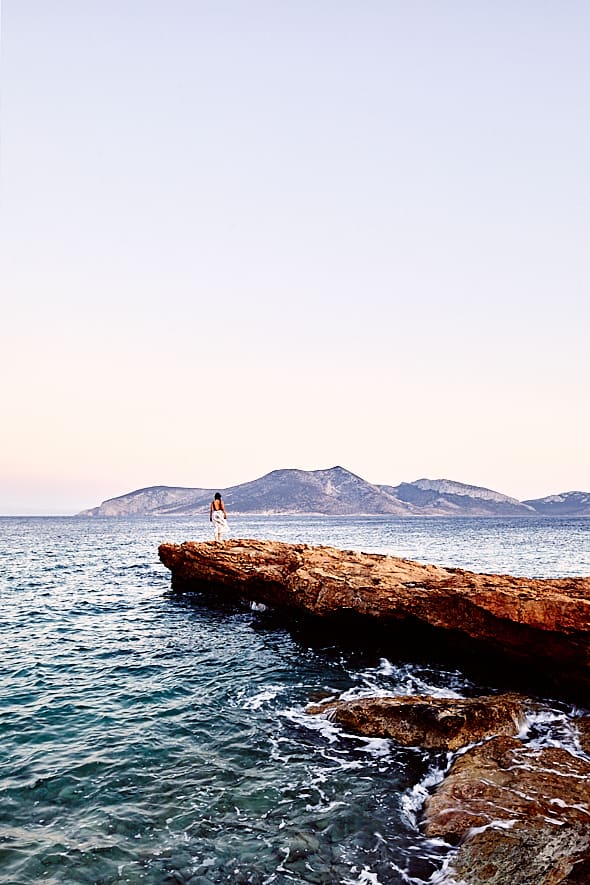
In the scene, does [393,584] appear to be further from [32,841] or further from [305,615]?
[32,841]

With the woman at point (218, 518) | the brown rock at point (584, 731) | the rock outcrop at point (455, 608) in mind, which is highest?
the woman at point (218, 518)

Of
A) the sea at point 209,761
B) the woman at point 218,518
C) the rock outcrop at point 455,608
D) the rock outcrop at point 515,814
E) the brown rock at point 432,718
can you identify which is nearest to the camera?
the rock outcrop at point 515,814

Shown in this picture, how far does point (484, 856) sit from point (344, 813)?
216 cm

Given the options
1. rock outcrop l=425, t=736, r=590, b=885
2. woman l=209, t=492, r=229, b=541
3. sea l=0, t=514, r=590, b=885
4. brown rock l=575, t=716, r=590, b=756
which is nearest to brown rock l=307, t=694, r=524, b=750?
sea l=0, t=514, r=590, b=885

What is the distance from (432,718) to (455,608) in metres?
4.03

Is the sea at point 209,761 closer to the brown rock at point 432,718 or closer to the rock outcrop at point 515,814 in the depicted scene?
the brown rock at point 432,718

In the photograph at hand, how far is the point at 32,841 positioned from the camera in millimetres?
7465

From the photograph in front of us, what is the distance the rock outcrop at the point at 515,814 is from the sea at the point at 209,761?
40cm

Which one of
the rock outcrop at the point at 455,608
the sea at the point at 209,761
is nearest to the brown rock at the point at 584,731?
the sea at the point at 209,761

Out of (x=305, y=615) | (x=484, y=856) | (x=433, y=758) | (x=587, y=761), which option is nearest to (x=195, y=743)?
(x=433, y=758)

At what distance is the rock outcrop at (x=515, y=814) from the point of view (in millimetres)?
6336

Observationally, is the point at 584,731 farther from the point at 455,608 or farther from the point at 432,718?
the point at 455,608

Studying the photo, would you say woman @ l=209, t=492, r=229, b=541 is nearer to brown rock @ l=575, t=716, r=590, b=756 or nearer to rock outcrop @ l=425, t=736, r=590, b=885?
brown rock @ l=575, t=716, r=590, b=756

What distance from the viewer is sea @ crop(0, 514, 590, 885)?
23.5 ft
